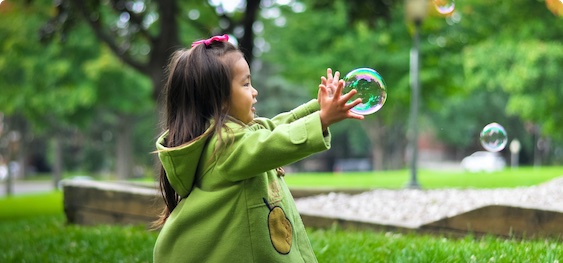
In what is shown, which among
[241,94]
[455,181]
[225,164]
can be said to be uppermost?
[241,94]

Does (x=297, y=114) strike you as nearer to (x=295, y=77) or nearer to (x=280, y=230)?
(x=280, y=230)

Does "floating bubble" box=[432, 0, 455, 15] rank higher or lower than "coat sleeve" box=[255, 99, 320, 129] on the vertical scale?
higher

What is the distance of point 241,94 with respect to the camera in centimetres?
271

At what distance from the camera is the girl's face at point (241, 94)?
2711 millimetres

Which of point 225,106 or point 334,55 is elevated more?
point 334,55

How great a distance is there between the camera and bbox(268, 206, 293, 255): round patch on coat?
8.61ft

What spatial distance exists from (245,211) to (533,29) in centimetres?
1973

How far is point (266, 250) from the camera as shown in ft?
8.50

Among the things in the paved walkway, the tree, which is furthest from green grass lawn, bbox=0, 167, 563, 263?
the paved walkway

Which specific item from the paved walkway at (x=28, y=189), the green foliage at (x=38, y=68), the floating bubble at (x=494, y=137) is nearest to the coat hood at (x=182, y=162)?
the floating bubble at (x=494, y=137)

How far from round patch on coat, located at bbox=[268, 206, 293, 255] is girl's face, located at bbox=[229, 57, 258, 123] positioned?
405 millimetres

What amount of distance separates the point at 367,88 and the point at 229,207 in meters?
0.86

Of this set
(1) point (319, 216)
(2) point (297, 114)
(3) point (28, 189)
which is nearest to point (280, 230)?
(2) point (297, 114)

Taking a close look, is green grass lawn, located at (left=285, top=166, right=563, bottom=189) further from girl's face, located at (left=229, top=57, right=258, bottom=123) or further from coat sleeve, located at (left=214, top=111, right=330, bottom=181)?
coat sleeve, located at (left=214, top=111, right=330, bottom=181)
